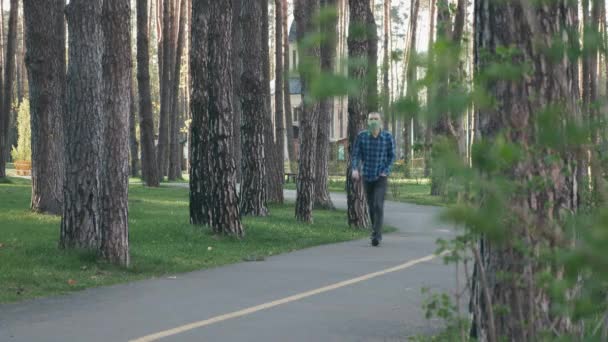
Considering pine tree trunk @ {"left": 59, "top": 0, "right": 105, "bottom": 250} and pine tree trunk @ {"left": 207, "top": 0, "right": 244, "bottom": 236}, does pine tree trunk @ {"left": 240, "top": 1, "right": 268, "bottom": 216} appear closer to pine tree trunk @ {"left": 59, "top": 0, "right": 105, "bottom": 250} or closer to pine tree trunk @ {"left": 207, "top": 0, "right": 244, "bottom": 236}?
pine tree trunk @ {"left": 207, "top": 0, "right": 244, "bottom": 236}

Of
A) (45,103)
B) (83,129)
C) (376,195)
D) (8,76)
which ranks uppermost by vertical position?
(8,76)

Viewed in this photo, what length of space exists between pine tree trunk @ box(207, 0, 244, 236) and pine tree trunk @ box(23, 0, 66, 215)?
18.0ft

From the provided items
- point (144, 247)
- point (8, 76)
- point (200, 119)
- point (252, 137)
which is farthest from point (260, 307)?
point (8, 76)

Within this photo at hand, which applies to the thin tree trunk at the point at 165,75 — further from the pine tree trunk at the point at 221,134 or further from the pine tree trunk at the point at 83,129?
the pine tree trunk at the point at 83,129

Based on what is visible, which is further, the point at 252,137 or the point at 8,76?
the point at 8,76

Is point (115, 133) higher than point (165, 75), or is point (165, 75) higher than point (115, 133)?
point (165, 75)

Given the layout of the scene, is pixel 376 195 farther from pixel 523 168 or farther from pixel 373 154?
pixel 523 168

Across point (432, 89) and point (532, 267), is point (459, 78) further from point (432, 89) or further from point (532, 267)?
point (532, 267)

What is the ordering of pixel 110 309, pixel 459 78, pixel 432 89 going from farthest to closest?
pixel 110 309 < pixel 459 78 < pixel 432 89

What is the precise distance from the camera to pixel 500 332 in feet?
19.2

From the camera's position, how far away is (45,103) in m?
22.8

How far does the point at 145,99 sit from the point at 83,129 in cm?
2795

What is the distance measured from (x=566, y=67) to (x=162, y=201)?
86.7 ft

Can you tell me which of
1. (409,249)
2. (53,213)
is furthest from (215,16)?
(53,213)
